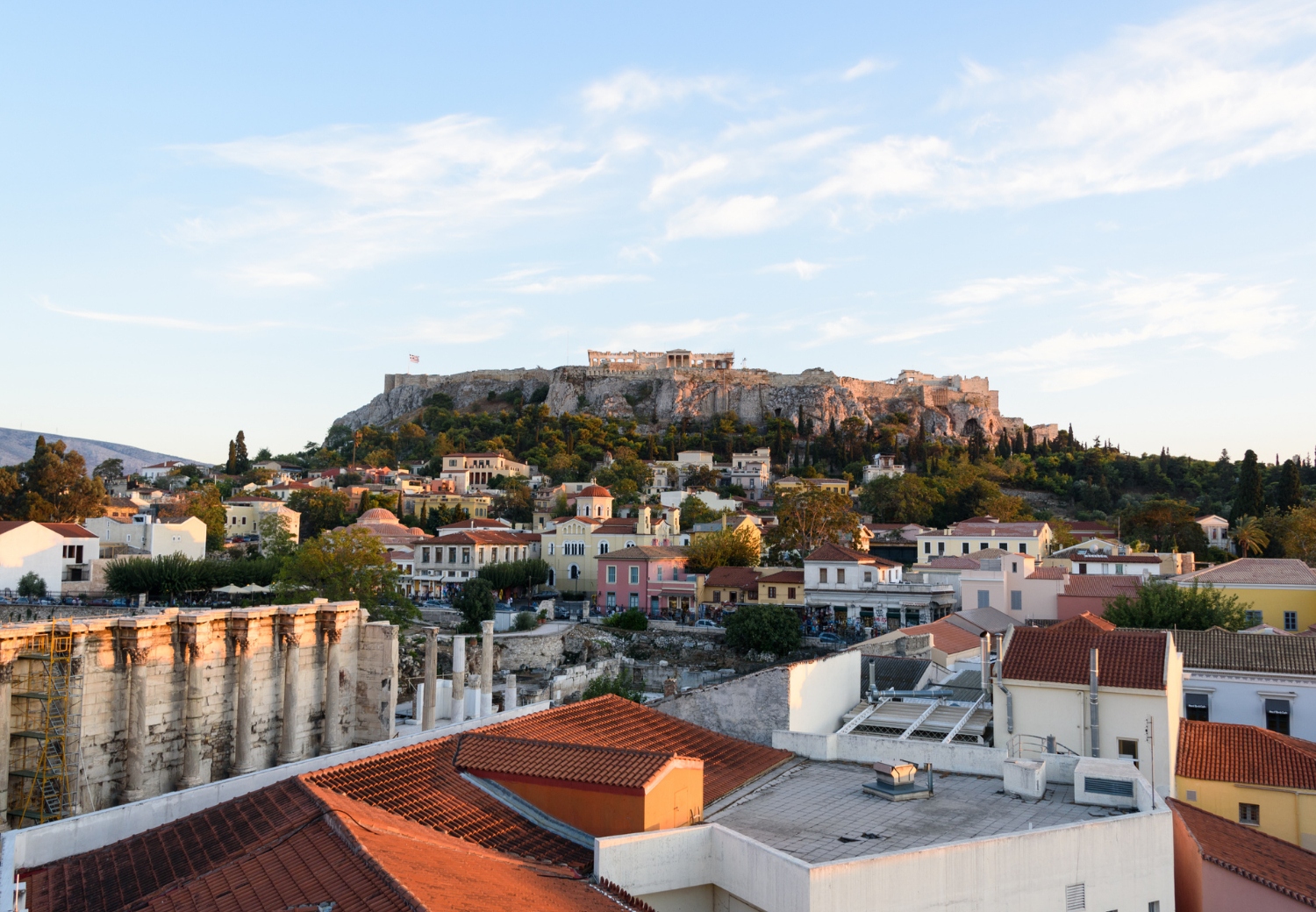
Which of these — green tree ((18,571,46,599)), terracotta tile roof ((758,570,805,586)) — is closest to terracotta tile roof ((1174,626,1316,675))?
terracotta tile roof ((758,570,805,586))

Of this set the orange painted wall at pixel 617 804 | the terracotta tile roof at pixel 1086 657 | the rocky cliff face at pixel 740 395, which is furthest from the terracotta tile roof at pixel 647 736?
the rocky cliff face at pixel 740 395

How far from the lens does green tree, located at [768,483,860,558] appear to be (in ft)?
205

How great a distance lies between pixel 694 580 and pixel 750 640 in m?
11.9

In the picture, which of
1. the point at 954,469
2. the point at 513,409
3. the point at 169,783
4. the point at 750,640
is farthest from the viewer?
the point at 513,409

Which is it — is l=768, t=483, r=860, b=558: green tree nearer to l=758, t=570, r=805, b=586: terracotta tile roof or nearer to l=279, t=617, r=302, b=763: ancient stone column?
l=758, t=570, r=805, b=586: terracotta tile roof

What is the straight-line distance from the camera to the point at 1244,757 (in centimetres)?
1802

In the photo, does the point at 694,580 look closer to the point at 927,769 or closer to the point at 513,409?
the point at 927,769

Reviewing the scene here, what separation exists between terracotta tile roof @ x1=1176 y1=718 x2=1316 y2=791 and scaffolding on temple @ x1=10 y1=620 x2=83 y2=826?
60.6ft

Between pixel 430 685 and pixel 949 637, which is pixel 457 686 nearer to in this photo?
pixel 430 685

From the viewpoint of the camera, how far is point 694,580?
56156 millimetres

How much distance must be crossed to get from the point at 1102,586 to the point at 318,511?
59.4 metres

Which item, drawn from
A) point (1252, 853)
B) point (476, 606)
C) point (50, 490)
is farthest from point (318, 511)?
point (1252, 853)

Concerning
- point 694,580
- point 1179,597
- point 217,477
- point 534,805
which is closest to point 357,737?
point 534,805

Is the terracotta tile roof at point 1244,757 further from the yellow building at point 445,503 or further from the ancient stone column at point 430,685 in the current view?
the yellow building at point 445,503
